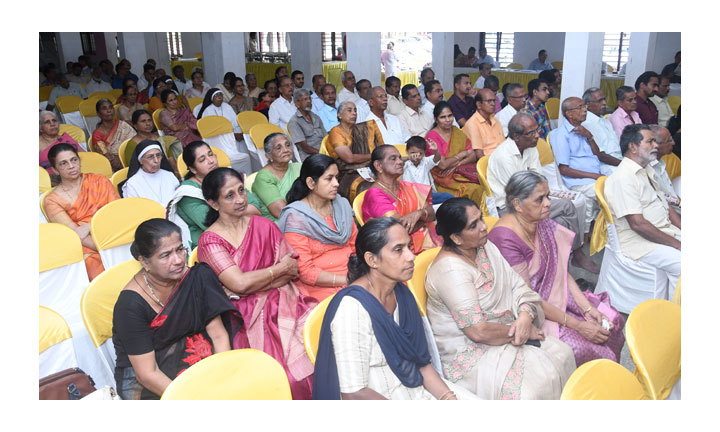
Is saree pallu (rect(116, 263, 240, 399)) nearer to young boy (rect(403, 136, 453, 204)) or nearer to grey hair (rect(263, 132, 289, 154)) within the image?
grey hair (rect(263, 132, 289, 154))

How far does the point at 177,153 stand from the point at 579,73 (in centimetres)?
365

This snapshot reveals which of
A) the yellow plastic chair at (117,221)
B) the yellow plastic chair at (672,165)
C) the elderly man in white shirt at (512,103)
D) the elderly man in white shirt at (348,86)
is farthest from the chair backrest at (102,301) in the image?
the elderly man in white shirt at (348,86)

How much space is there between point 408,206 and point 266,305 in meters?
1.18

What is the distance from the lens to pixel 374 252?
1.82 metres

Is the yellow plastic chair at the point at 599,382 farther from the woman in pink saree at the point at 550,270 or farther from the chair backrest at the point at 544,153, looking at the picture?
the chair backrest at the point at 544,153

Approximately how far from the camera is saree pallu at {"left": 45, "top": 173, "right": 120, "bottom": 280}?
9.97 feet

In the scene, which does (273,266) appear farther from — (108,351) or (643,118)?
(643,118)

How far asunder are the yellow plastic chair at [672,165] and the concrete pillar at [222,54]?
5953mm

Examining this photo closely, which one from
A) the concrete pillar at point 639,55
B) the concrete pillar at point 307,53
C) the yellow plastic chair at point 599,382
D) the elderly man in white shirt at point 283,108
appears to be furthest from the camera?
the concrete pillar at point 307,53

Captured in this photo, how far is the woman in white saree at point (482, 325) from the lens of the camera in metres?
1.99

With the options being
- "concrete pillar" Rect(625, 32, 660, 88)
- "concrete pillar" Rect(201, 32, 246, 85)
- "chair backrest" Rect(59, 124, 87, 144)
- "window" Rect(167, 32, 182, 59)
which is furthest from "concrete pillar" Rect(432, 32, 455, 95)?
"window" Rect(167, 32, 182, 59)

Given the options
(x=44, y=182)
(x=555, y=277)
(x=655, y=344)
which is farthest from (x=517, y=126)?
(x=44, y=182)

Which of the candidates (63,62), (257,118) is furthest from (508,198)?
(63,62)

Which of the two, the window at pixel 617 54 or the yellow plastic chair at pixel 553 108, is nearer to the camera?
the yellow plastic chair at pixel 553 108
